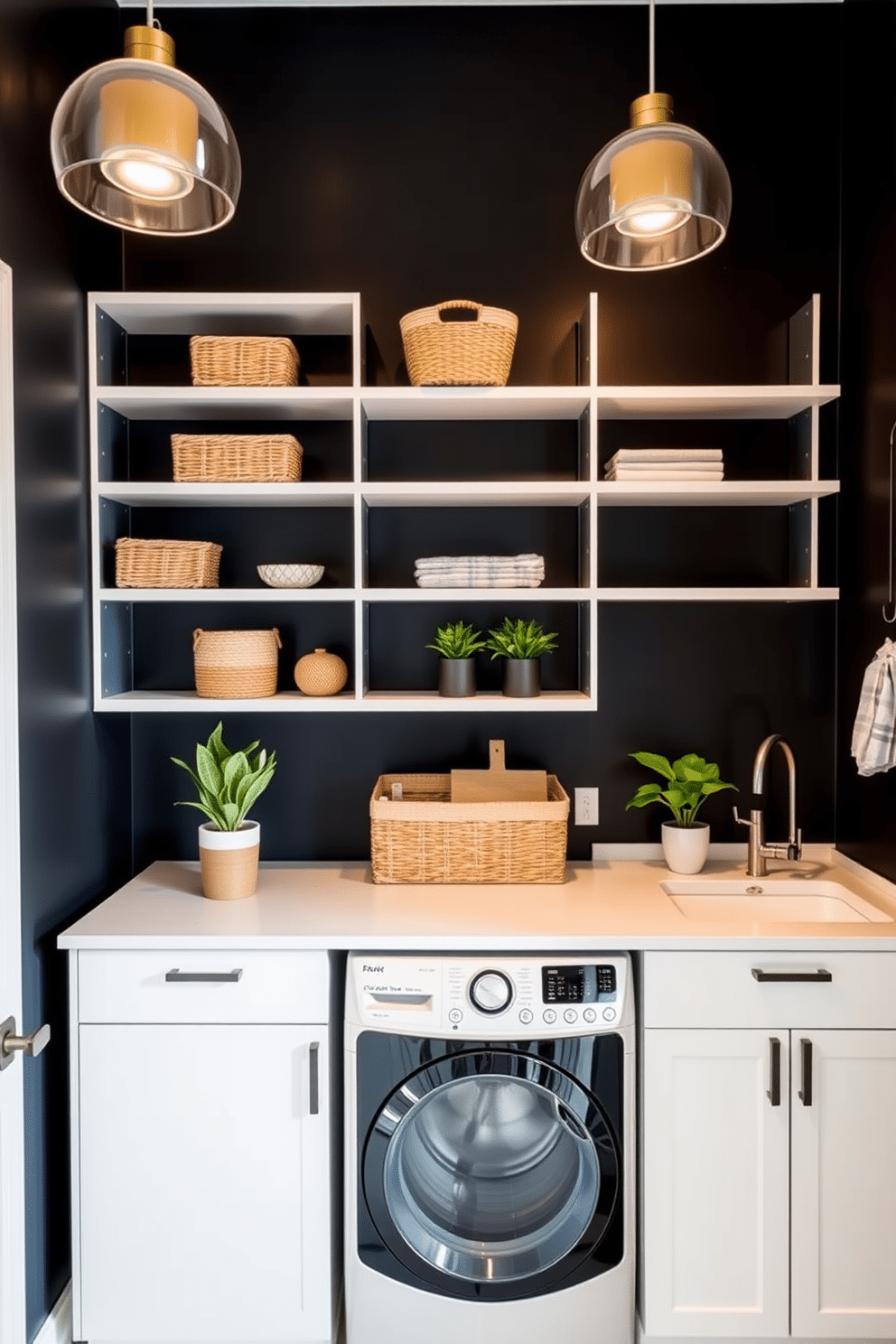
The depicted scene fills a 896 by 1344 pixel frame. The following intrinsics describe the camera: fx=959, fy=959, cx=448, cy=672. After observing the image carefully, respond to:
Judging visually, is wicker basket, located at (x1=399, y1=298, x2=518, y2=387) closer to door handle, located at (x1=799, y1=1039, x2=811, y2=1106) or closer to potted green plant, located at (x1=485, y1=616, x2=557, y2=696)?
potted green plant, located at (x1=485, y1=616, x2=557, y2=696)

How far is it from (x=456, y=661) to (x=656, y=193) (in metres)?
1.16

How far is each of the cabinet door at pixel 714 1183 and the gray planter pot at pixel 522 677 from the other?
82 cm

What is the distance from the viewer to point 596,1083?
1933mm

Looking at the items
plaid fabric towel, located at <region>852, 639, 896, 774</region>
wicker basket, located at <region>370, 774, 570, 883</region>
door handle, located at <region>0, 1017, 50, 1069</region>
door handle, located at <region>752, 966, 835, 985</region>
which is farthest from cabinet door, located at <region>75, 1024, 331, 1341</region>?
plaid fabric towel, located at <region>852, 639, 896, 774</region>

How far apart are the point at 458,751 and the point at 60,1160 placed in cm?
131

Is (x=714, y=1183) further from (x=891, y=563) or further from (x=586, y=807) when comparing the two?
(x=891, y=563)

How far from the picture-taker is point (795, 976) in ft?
6.31

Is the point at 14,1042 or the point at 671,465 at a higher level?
the point at 671,465

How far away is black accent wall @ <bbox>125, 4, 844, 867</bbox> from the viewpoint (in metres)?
2.48

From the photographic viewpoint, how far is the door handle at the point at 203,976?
6.33 ft

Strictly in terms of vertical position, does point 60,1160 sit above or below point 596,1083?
below

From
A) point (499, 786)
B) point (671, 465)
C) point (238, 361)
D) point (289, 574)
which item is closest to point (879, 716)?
point (671, 465)

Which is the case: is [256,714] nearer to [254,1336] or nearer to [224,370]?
[224,370]

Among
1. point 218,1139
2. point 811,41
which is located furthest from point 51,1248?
point 811,41
